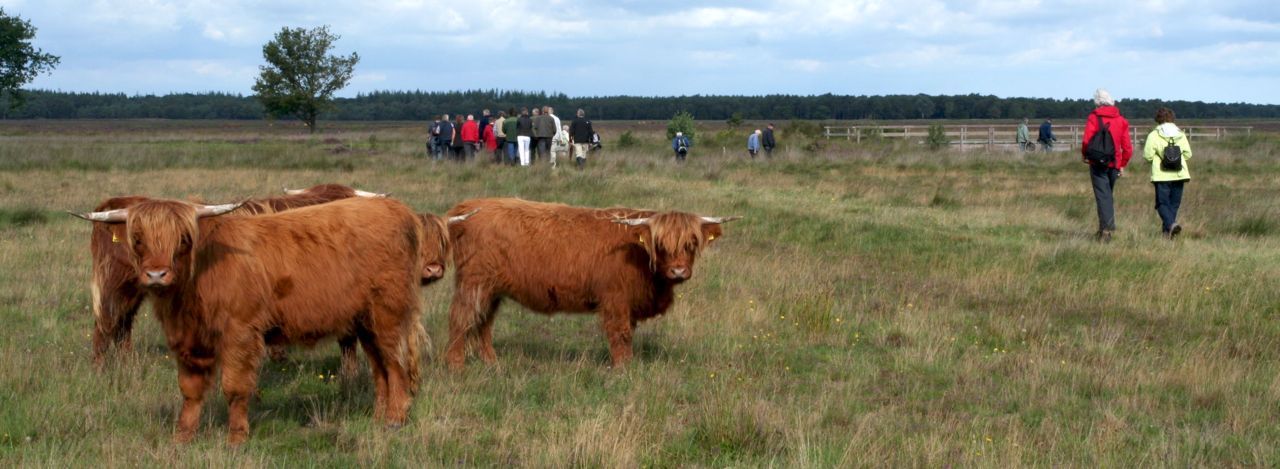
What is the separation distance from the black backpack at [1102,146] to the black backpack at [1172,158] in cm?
60

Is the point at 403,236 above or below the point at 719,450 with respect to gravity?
above

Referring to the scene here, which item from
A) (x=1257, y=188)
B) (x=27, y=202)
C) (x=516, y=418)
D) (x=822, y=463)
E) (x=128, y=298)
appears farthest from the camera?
(x=1257, y=188)

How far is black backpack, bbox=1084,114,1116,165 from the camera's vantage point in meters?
13.2

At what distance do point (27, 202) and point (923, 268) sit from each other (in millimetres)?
12886

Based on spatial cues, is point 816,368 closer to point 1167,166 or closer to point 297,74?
point 1167,166

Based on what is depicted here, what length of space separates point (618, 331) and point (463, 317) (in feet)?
3.32

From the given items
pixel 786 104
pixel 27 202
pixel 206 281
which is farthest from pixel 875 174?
pixel 786 104

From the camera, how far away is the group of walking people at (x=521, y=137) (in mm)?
24766

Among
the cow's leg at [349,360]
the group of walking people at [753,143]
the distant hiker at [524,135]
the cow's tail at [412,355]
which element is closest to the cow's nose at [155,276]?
the cow's tail at [412,355]

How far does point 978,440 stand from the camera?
19.1ft

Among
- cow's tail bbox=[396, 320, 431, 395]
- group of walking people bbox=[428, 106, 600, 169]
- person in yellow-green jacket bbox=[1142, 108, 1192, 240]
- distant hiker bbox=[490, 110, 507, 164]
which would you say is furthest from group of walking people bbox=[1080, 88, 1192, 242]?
distant hiker bbox=[490, 110, 507, 164]

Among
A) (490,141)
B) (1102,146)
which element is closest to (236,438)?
(1102,146)

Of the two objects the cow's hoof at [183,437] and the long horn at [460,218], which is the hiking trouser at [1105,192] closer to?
the long horn at [460,218]

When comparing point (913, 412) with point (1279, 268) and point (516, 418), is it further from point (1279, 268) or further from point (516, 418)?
point (1279, 268)
